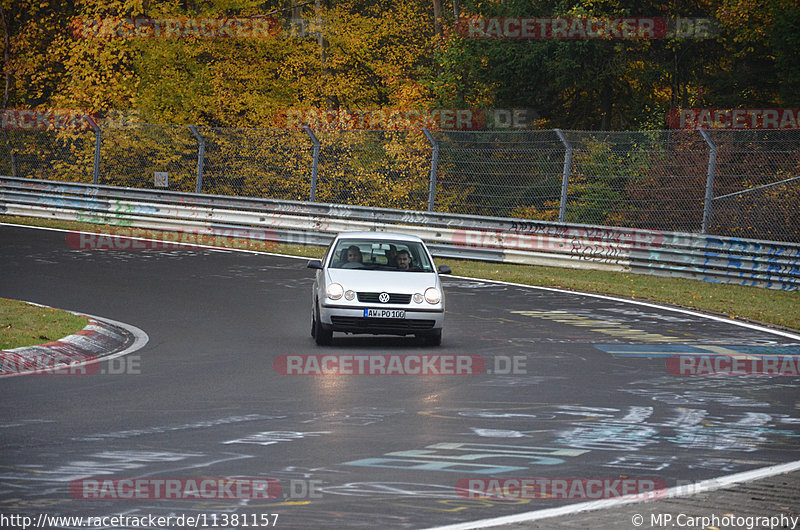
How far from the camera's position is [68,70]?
42.2 metres

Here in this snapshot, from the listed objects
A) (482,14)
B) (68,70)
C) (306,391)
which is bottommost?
(306,391)

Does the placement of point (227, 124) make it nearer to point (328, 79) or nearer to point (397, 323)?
point (328, 79)

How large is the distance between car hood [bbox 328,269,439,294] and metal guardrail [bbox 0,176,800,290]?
942cm

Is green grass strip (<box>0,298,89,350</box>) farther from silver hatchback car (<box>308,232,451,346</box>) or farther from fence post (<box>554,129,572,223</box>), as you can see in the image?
fence post (<box>554,129,572,223</box>)

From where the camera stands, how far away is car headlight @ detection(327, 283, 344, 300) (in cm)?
1384

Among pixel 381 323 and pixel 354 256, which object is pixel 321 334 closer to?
pixel 381 323

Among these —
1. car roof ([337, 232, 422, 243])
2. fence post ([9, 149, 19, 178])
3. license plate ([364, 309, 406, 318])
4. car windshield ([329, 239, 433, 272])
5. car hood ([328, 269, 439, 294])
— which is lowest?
license plate ([364, 309, 406, 318])

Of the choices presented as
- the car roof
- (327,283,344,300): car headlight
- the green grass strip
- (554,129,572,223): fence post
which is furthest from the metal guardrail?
the green grass strip

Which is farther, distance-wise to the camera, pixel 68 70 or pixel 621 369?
pixel 68 70

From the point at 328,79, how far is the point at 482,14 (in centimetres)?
830

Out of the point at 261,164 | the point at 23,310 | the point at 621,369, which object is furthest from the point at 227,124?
the point at 621,369

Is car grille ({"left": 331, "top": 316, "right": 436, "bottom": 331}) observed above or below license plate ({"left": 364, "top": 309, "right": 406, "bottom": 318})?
below

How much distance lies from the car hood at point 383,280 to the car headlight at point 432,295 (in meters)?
0.06

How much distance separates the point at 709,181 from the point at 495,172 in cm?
546
